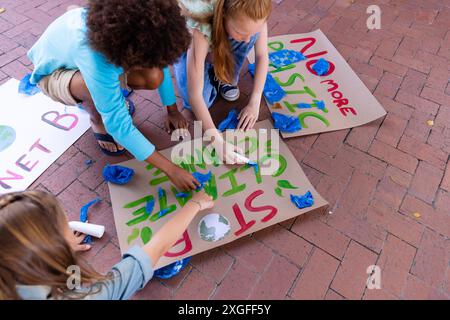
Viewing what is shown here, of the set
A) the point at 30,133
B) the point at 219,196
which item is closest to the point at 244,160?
the point at 219,196

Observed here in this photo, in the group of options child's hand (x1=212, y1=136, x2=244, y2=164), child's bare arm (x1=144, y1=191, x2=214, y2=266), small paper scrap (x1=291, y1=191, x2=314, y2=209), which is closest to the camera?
child's bare arm (x1=144, y1=191, x2=214, y2=266)

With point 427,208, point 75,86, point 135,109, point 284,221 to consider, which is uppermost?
point 75,86

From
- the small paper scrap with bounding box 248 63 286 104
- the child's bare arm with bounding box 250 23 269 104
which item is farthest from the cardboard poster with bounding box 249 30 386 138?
the child's bare arm with bounding box 250 23 269 104

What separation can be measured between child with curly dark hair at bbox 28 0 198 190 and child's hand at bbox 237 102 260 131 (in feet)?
0.87

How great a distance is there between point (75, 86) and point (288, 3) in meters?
1.56

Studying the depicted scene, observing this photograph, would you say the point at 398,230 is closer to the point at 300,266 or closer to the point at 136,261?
the point at 300,266

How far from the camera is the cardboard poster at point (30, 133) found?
1354 millimetres

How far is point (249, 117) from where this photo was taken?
1436 millimetres

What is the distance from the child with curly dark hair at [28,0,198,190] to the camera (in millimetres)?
830

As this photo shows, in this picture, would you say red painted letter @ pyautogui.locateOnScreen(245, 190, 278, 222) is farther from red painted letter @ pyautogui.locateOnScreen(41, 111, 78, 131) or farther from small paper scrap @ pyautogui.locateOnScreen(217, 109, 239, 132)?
red painted letter @ pyautogui.locateOnScreen(41, 111, 78, 131)

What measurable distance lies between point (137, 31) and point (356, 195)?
39.5 inches

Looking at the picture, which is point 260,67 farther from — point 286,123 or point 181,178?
point 181,178

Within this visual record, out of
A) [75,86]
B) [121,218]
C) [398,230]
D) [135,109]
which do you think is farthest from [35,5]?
[398,230]

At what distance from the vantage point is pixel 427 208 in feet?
4.15
